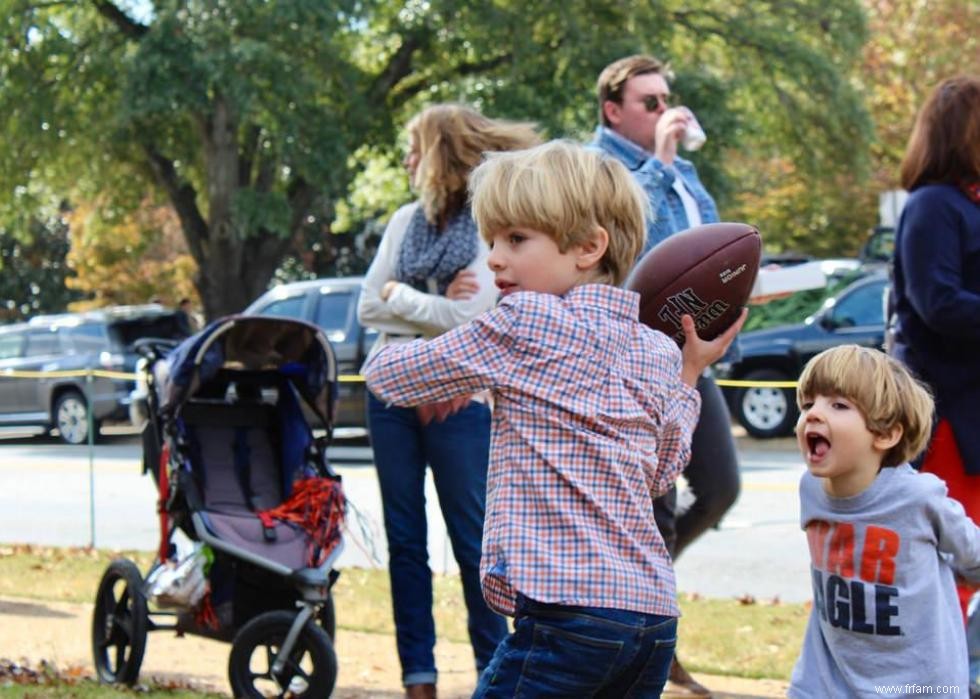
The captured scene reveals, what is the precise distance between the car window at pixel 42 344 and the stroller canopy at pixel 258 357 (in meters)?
17.6

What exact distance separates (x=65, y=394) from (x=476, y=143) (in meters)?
18.6

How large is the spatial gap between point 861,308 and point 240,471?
14.0m

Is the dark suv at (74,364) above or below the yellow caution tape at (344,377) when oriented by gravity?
below

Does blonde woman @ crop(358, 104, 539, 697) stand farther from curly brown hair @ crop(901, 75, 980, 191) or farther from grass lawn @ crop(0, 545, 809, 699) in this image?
curly brown hair @ crop(901, 75, 980, 191)

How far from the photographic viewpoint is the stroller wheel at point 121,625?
6.06 m

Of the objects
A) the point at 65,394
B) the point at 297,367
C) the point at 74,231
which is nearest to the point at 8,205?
the point at 65,394

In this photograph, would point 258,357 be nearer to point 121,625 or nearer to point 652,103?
point 121,625

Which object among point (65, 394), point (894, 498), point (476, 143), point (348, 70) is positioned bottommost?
point (65, 394)

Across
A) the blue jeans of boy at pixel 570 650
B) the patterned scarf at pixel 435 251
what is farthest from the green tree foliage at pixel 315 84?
the blue jeans of boy at pixel 570 650

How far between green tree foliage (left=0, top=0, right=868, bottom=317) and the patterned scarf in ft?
54.8

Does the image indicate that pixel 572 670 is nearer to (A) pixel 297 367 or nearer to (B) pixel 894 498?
(B) pixel 894 498

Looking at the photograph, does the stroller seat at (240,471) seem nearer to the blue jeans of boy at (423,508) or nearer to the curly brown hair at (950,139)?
the blue jeans of boy at (423,508)

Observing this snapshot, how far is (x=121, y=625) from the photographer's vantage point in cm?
622

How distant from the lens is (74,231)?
38.2m
